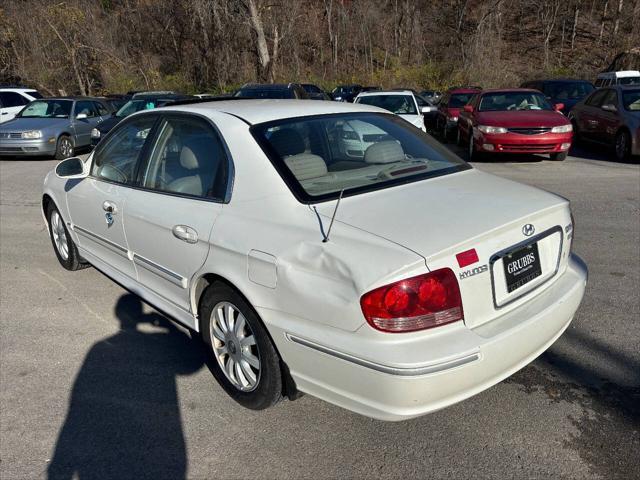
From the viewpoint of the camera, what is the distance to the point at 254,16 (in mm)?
31953

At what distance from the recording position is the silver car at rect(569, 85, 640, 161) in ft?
35.5

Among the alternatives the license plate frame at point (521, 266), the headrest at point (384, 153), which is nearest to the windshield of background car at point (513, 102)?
the headrest at point (384, 153)

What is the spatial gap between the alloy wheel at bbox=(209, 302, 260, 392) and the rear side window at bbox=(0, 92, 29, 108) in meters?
17.0

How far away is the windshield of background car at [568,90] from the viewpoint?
16.5m

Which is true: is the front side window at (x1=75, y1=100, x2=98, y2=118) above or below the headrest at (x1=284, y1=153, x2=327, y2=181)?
below

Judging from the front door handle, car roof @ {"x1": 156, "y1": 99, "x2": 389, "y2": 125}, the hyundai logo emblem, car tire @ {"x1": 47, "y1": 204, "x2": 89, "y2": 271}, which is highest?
car roof @ {"x1": 156, "y1": 99, "x2": 389, "y2": 125}

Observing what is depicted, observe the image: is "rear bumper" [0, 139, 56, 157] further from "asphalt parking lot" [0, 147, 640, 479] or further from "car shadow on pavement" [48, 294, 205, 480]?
"car shadow on pavement" [48, 294, 205, 480]

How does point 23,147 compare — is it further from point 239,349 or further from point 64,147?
point 239,349

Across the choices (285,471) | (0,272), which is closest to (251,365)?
(285,471)

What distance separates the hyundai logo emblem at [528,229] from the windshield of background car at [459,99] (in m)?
15.4

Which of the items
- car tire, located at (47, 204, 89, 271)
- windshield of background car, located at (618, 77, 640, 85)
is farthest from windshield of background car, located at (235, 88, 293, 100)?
windshield of background car, located at (618, 77, 640, 85)

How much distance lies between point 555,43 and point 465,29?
675 centimetres

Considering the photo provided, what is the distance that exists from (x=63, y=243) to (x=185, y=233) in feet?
8.80

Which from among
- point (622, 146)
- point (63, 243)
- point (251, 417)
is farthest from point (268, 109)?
point (622, 146)
